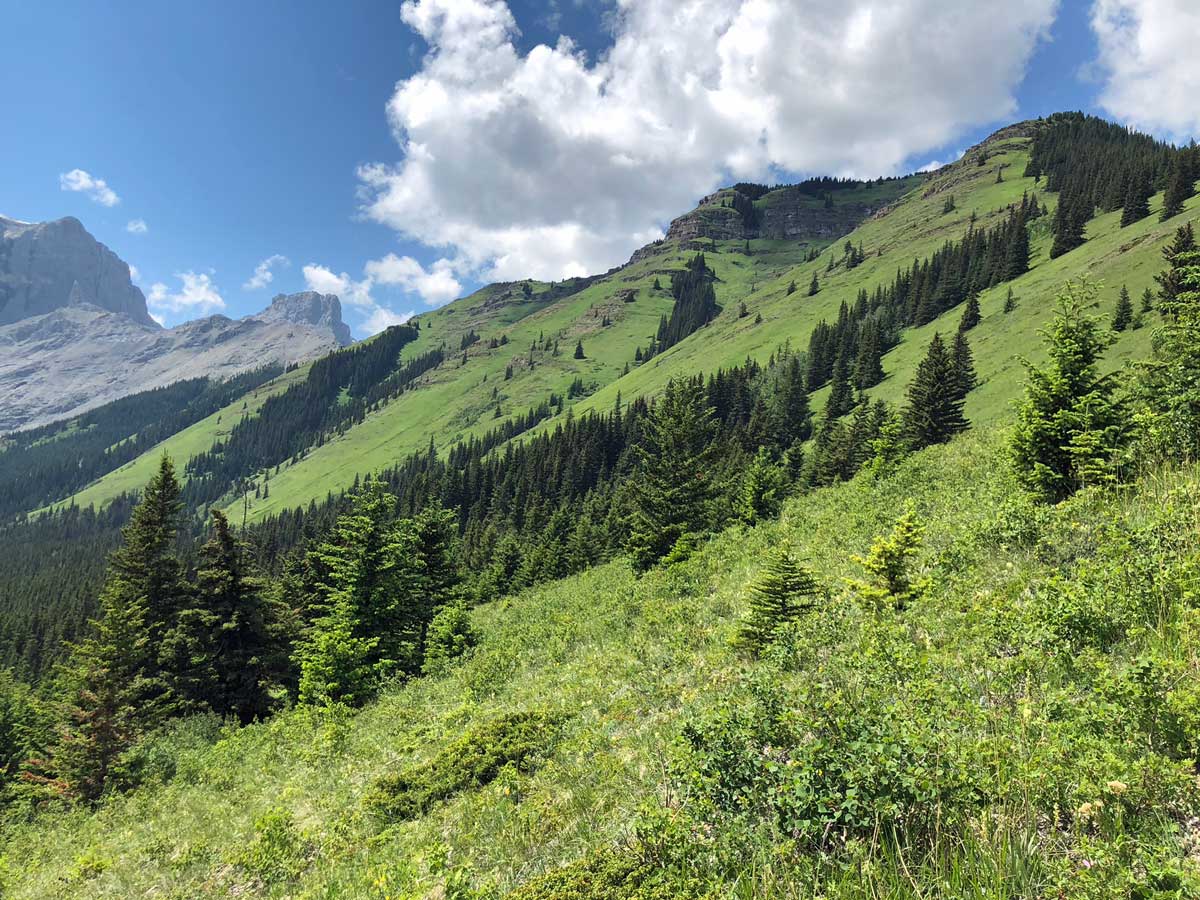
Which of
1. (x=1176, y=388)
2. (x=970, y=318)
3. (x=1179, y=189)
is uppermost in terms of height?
(x=1179, y=189)

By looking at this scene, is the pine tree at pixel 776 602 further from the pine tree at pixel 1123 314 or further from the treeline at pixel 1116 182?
the treeline at pixel 1116 182

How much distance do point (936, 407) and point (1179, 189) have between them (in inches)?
2703

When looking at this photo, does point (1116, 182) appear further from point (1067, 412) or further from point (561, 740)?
point (561, 740)

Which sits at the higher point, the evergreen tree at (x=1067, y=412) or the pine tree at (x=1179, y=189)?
the pine tree at (x=1179, y=189)

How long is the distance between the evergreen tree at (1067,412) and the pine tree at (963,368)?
4562 cm

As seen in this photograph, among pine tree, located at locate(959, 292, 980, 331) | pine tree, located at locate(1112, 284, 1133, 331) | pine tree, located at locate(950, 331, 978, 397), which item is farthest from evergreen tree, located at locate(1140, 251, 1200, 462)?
pine tree, located at locate(959, 292, 980, 331)

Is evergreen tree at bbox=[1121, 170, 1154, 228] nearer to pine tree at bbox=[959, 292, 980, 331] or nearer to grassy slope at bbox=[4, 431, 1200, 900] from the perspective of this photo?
pine tree at bbox=[959, 292, 980, 331]

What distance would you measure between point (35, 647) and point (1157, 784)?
14567 cm

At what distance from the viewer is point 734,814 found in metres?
4.54

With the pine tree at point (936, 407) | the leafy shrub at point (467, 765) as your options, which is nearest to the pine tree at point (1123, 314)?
the pine tree at point (936, 407)

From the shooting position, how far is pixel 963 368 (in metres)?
59.3

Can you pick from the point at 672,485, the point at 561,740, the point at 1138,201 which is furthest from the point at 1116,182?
the point at 561,740

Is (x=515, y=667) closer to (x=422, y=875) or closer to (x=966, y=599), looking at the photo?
(x=422, y=875)

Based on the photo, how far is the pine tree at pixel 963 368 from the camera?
57.0 metres
